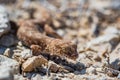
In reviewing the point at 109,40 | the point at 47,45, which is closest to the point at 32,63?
the point at 47,45

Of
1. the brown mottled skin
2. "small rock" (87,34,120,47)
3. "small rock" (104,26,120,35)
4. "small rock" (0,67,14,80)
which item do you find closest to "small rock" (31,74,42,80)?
the brown mottled skin

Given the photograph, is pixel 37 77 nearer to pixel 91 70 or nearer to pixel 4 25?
pixel 91 70

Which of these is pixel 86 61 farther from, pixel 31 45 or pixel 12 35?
pixel 12 35

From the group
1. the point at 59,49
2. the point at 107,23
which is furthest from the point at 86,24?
the point at 59,49

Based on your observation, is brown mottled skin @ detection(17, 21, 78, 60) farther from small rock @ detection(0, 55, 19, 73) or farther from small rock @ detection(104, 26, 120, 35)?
small rock @ detection(104, 26, 120, 35)

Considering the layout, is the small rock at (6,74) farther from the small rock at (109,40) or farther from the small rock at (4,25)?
the small rock at (109,40)
